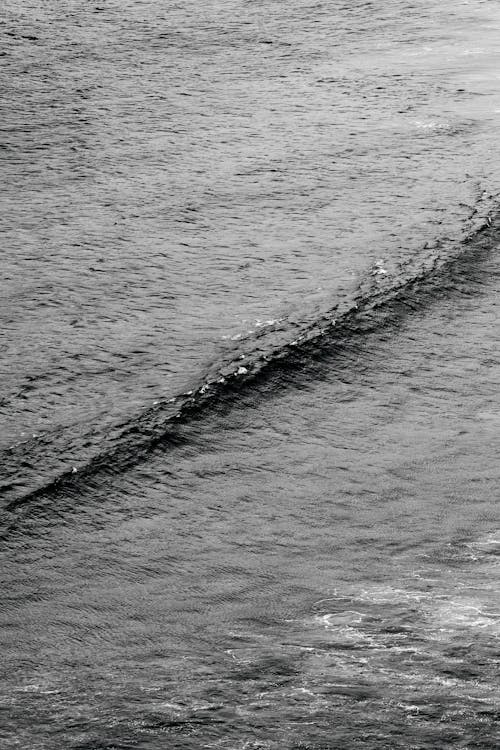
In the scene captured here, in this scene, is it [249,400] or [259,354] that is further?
[259,354]

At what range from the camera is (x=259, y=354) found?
3518mm

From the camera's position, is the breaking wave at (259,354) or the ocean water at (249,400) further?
the breaking wave at (259,354)

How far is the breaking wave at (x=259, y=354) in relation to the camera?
3008 mm

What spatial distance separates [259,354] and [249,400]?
8.7 inches

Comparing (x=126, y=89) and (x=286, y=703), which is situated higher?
(x=126, y=89)

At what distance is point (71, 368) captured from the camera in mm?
3418

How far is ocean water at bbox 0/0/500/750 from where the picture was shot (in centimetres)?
237

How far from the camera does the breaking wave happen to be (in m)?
3.01

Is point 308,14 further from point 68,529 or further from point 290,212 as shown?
point 68,529

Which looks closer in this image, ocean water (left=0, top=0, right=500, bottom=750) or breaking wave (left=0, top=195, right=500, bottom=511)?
ocean water (left=0, top=0, right=500, bottom=750)

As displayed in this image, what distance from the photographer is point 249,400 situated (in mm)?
3350

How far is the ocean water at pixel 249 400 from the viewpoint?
7.78ft

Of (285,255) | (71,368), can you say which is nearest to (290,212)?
(285,255)

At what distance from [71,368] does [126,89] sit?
8.02 ft
